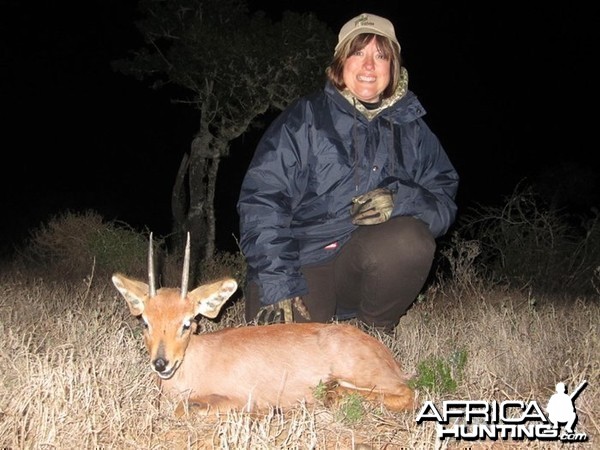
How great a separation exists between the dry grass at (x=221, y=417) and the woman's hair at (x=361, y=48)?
6.24ft

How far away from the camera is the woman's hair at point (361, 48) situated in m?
5.04

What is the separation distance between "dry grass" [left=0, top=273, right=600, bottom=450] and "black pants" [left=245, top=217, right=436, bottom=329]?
31 centimetres

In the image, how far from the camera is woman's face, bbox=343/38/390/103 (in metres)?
5.06

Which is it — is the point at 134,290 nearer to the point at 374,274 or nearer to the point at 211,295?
the point at 211,295

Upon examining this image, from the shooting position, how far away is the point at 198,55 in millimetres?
11258

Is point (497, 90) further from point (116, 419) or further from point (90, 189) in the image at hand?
point (116, 419)

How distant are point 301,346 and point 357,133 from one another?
65.4 inches

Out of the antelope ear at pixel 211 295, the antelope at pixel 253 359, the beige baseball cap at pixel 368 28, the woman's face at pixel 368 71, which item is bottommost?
the antelope at pixel 253 359

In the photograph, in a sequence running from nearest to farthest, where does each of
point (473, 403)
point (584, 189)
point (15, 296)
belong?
1. point (473, 403)
2. point (15, 296)
3. point (584, 189)

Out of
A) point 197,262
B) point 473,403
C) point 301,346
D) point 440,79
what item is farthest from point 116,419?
point 440,79

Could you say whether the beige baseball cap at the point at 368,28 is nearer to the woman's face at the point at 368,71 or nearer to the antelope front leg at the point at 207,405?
the woman's face at the point at 368,71

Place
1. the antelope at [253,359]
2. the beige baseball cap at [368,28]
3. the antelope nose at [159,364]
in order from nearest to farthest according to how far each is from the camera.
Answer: the antelope nose at [159,364] → the antelope at [253,359] → the beige baseball cap at [368,28]

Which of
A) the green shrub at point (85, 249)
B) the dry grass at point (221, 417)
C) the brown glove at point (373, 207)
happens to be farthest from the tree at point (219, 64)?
the brown glove at point (373, 207)

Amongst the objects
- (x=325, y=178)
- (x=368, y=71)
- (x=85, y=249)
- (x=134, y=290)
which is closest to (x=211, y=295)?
(x=134, y=290)
